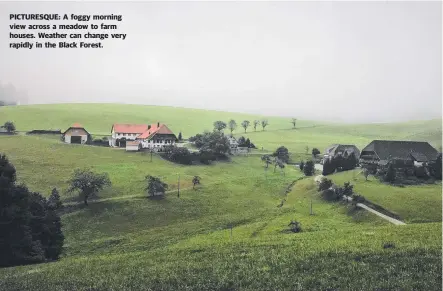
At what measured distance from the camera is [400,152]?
91.0 meters

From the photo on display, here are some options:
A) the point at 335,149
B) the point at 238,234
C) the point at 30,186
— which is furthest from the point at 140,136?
the point at 238,234

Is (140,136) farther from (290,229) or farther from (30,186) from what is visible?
(290,229)

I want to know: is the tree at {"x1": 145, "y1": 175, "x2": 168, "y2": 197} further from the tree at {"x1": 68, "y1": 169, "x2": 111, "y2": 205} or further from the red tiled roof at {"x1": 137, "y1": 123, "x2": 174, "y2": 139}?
the red tiled roof at {"x1": 137, "y1": 123, "x2": 174, "y2": 139}

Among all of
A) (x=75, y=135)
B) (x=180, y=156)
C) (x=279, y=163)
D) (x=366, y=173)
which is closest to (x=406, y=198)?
(x=366, y=173)

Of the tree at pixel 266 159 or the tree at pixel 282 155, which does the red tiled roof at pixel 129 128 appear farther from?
the tree at pixel 282 155

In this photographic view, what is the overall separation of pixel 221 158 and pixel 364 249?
8075cm

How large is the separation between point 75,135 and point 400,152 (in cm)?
8952

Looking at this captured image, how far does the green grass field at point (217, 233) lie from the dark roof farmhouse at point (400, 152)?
13951 mm

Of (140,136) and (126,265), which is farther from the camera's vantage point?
(140,136)

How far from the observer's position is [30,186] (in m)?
75.1

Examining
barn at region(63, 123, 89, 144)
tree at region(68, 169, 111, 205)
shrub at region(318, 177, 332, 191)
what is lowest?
tree at region(68, 169, 111, 205)

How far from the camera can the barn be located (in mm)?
115750

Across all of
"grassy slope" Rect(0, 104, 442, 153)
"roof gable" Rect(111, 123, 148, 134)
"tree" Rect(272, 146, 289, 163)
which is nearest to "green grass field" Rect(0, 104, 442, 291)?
"tree" Rect(272, 146, 289, 163)

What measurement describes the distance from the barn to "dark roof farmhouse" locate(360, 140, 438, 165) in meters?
79.6
